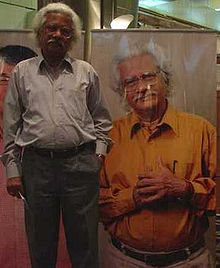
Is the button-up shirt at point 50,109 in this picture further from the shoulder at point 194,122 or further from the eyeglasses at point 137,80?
the shoulder at point 194,122

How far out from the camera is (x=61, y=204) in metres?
2.06

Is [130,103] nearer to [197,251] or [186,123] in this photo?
[186,123]

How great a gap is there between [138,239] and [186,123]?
733 mm

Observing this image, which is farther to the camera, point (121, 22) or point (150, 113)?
point (121, 22)

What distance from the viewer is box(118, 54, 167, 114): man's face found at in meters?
2.69

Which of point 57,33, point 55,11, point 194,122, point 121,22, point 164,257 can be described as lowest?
point 164,257

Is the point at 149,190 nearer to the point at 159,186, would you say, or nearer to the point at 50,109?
the point at 159,186

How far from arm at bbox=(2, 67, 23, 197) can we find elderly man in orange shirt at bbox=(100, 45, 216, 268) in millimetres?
742

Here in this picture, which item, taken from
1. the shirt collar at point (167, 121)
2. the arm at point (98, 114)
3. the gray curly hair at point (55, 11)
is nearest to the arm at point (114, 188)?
the shirt collar at point (167, 121)

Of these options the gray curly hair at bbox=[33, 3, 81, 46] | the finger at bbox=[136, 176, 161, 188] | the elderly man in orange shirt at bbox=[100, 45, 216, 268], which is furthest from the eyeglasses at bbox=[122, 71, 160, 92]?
the gray curly hair at bbox=[33, 3, 81, 46]

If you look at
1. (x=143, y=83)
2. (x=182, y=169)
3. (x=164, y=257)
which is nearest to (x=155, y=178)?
(x=182, y=169)

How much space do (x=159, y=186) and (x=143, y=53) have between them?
0.79m

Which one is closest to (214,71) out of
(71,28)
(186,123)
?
(186,123)

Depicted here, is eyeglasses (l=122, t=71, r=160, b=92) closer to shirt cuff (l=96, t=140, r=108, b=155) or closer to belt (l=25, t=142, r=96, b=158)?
shirt cuff (l=96, t=140, r=108, b=155)
